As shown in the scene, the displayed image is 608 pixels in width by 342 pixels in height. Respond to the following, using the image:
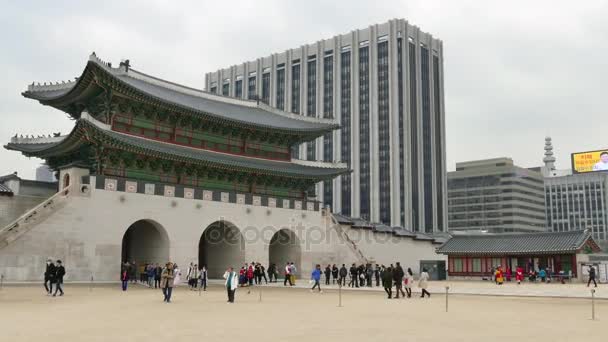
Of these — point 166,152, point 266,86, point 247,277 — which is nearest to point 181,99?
point 166,152

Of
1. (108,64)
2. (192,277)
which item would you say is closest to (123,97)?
(108,64)

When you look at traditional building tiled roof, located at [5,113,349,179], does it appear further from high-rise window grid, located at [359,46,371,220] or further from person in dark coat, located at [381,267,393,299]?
high-rise window grid, located at [359,46,371,220]

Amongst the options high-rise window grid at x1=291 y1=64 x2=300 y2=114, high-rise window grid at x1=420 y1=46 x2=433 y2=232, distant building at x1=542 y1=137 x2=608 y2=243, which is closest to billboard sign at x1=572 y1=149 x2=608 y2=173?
high-rise window grid at x1=420 y1=46 x2=433 y2=232

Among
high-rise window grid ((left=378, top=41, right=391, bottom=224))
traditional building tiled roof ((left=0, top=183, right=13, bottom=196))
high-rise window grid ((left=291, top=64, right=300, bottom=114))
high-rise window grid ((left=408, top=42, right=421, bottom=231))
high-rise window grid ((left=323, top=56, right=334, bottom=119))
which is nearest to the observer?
traditional building tiled roof ((left=0, top=183, right=13, bottom=196))

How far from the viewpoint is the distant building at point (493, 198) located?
474 ft

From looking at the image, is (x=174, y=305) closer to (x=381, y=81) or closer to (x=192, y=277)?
(x=192, y=277)

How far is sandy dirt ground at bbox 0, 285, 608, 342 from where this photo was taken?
1299 cm

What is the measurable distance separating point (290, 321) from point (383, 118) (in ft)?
352

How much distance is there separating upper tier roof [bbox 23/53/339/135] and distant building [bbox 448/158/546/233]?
3914 inches

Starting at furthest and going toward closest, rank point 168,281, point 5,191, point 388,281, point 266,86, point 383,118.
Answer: point 266,86 < point 383,118 < point 5,191 < point 388,281 < point 168,281

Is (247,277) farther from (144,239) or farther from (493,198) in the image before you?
(493,198)

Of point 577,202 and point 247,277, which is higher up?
point 577,202

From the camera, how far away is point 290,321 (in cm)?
1611

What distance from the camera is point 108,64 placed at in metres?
40.8
